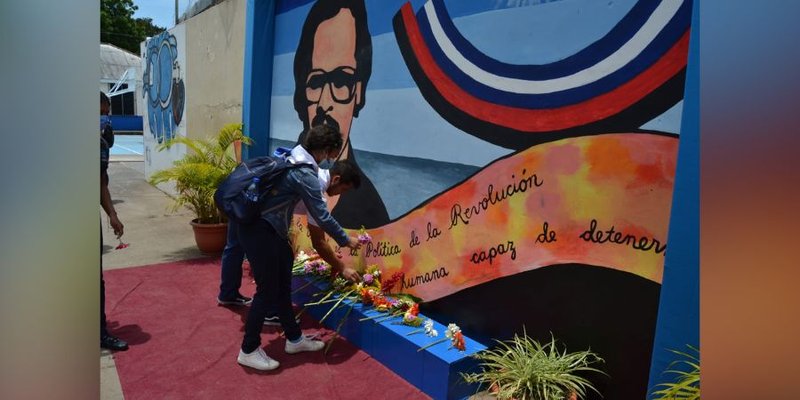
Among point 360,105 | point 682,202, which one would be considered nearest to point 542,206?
point 682,202

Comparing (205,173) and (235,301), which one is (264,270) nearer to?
(235,301)

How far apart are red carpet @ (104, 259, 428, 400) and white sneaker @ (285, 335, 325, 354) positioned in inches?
1.9

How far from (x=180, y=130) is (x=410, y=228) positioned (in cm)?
753

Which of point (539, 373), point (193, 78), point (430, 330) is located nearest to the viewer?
point (539, 373)

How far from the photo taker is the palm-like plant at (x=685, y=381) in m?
2.09

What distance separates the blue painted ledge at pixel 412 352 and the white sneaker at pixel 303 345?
28 cm

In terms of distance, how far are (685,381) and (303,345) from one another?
257 cm

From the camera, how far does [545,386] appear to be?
113 inches

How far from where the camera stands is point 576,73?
297 cm

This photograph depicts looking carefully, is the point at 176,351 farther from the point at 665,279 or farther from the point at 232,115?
the point at 232,115

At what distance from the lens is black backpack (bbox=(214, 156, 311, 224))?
11.1ft

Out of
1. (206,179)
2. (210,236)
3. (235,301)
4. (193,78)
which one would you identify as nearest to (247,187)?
(235,301)

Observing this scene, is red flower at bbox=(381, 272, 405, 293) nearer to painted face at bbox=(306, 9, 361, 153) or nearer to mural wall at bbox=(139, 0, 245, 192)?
painted face at bbox=(306, 9, 361, 153)

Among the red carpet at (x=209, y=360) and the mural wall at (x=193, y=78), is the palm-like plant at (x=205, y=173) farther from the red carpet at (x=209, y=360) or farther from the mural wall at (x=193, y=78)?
the red carpet at (x=209, y=360)
